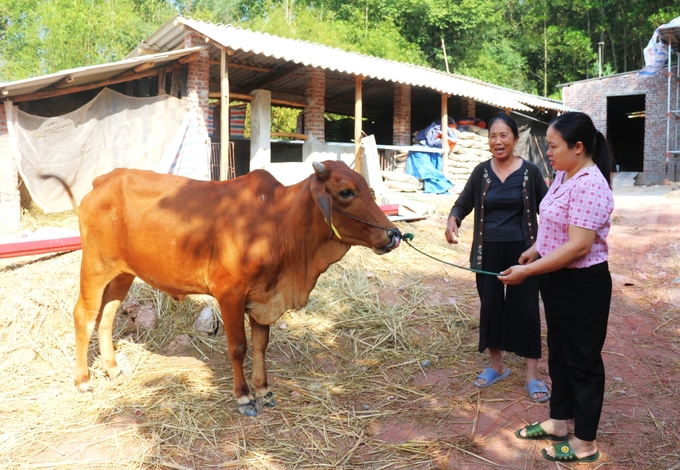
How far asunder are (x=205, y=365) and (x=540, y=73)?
30076 mm

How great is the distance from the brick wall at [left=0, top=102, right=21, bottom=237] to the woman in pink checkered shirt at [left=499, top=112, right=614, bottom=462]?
822 cm

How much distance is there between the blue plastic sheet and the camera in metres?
13.7

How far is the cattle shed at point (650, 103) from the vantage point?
1741cm

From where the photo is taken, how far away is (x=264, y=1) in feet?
103

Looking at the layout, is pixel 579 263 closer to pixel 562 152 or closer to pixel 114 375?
pixel 562 152

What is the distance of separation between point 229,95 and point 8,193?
4.57m

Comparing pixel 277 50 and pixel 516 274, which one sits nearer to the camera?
pixel 516 274

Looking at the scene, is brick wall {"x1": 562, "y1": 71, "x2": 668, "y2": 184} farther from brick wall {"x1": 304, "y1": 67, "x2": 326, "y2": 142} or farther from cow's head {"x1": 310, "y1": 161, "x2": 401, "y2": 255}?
cow's head {"x1": 310, "y1": 161, "x2": 401, "y2": 255}

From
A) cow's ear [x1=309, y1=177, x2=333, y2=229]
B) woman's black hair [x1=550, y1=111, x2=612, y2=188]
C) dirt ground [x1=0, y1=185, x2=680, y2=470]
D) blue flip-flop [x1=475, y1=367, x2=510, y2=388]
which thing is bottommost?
dirt ground [x1=0, y1=185, x2=680, y2=470]

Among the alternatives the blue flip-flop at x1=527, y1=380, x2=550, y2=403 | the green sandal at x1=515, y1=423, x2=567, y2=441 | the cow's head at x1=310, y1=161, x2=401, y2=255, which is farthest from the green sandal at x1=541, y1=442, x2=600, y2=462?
the cow's head at x1=310, y1=161, x2=401, y2=255

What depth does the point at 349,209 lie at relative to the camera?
3.48 m

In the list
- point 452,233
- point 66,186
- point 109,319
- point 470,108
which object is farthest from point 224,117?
point 470,108

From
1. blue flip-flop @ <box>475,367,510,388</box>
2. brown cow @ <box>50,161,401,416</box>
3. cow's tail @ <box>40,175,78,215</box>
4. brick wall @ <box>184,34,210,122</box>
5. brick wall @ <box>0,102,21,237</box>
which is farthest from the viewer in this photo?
brick wall @ <box>184,34,210,122</box>

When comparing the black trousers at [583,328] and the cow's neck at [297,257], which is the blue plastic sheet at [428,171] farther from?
the black trousers at [583,328]
